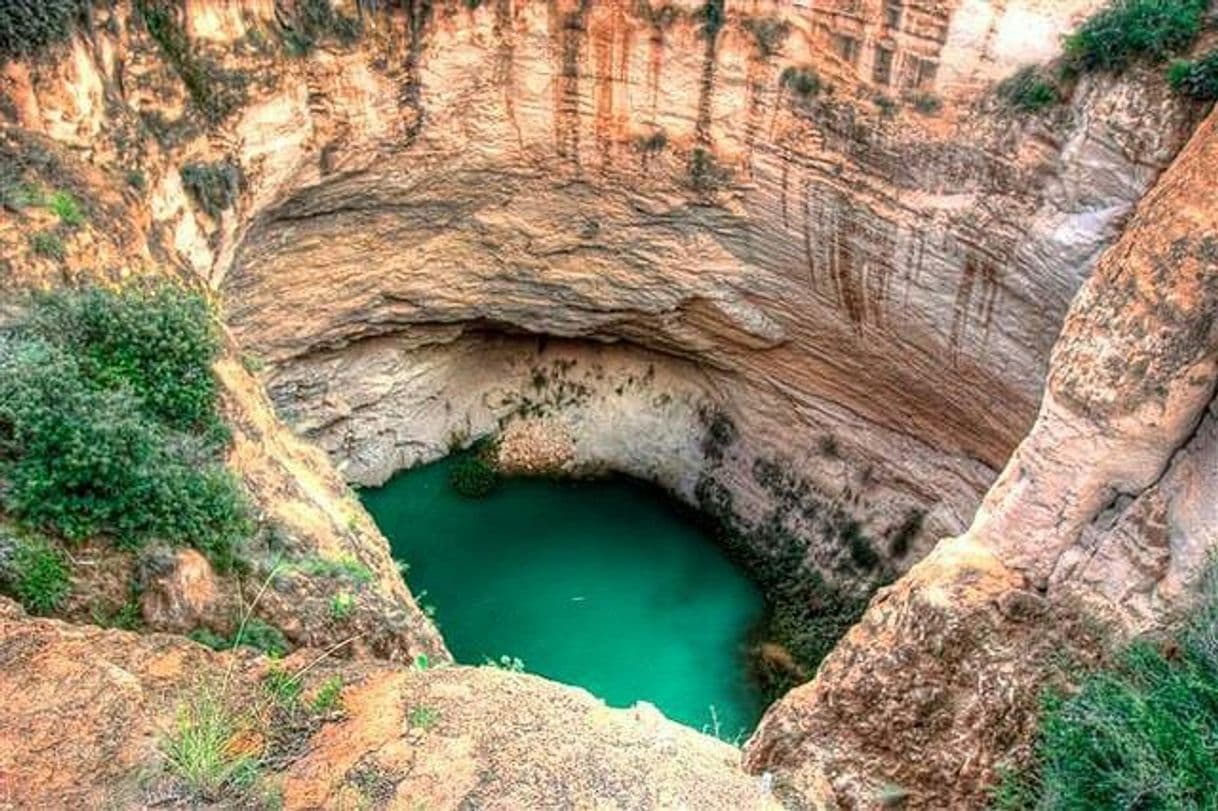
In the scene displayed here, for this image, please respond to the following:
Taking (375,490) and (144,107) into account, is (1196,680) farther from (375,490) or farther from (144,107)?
(375,490)

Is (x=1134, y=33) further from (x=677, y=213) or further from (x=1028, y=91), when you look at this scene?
(x=677, y=213)

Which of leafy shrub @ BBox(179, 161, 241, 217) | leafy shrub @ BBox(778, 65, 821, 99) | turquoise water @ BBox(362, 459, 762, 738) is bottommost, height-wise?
turquoise water @ BBox(362, 459, 762, 738)

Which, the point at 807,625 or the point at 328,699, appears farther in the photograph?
the point at 807,625

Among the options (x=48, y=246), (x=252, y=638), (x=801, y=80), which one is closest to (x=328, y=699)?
(x=252, y=638)

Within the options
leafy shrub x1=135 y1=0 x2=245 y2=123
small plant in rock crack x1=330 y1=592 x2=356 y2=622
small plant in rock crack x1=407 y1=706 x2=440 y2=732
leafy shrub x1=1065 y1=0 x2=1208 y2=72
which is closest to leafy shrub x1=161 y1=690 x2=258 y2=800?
small plant in rock crack x1=407 y1=706 x2=440 y2=732

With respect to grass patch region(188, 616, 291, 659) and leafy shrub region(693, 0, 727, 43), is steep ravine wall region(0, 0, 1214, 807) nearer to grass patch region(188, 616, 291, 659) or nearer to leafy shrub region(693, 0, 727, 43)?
leafy shrub region(693, 0, 727, 43)

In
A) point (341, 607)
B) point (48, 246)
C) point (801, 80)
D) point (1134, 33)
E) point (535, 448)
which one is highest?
point (1134, 33)

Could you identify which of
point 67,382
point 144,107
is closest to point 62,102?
point 144,107
